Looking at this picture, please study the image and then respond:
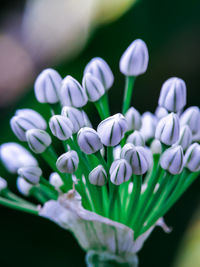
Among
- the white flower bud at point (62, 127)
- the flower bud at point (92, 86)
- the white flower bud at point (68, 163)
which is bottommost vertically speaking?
the white flower bud at point (68, 163)

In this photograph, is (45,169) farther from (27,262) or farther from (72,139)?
(72,139)

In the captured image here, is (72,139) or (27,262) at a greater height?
(72,139)

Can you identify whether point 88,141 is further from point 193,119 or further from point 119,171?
point 193,119

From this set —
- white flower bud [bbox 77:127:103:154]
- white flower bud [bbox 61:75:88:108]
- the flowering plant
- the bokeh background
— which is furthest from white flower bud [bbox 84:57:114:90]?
the bokeh background

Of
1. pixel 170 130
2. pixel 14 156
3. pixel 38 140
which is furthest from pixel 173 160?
pixel 14 156

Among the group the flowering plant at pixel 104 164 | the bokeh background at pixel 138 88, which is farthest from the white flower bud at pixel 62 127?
the bokeh background at pixel 138 88

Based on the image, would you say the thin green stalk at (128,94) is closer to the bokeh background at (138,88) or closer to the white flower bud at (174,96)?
the white flower bud at (174,96)

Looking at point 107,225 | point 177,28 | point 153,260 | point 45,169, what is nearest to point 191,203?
point 153,260
